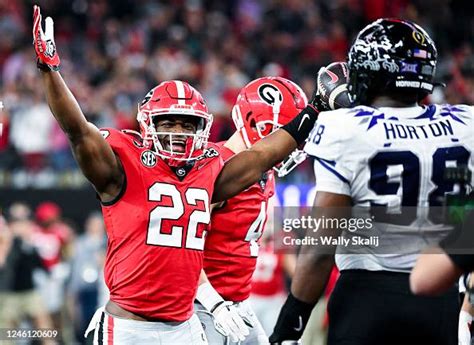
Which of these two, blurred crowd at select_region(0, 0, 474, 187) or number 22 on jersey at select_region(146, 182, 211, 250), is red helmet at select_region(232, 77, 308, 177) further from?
blurred crowd at select_region(0, 0, 474, 187)

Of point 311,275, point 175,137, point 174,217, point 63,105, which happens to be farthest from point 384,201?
point 63,105

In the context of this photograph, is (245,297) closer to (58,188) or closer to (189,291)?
(189,291)

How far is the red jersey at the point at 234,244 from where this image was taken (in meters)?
5.04

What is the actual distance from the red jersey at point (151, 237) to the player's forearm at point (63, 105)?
25 centimetres

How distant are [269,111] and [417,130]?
1813 millimetres

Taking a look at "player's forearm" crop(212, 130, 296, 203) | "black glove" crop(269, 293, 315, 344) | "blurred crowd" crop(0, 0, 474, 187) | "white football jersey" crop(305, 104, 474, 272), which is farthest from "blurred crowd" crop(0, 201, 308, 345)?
"white football jersey" crop(305, 104, 474, 272)

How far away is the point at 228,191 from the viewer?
181 inches

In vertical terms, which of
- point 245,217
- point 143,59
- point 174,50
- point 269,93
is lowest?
point 245,217

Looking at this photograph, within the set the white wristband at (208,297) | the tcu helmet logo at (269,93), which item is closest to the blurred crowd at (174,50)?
the tcu helmet logo at (269,93)

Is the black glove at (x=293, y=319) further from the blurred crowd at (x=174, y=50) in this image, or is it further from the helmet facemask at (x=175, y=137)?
the blurred crowd at (x=174, y=50)

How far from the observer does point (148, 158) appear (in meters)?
4.39

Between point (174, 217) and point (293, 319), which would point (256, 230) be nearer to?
point (174, 217)

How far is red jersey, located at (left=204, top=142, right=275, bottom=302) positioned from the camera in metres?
5.04

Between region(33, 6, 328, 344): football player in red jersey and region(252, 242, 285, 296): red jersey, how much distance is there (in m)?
5.21
